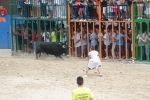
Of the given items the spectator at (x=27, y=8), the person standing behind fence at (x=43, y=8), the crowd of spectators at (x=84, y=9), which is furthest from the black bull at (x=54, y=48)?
the spectator at (x=27, y=8)

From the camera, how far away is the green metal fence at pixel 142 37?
25875mm

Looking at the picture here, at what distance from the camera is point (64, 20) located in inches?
1140

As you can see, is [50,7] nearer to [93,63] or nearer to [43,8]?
[43,8]

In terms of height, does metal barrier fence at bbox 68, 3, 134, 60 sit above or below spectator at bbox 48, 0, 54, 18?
below

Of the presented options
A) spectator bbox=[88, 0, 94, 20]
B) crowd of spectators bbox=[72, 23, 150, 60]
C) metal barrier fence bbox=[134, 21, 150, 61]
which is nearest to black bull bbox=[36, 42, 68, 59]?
crowd of spectators bbox=[72, 23, 150, 60]

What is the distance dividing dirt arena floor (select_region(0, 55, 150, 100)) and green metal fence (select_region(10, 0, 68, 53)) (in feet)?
8.76

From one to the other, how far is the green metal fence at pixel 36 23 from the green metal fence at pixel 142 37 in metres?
4.42

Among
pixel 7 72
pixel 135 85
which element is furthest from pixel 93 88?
pixel 7 72

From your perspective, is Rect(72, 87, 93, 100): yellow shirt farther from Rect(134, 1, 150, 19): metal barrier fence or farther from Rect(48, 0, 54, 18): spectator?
Rect(48, 0, 54, 18): spectator

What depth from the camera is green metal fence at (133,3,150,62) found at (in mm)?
25875

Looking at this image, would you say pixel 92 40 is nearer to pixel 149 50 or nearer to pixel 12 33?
pixel 149 50

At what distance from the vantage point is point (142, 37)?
26031mm

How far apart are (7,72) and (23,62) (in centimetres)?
322

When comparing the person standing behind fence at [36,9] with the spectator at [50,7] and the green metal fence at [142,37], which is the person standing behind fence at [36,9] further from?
the green metal fence at [142,37]
